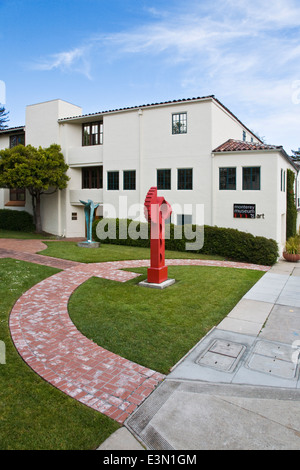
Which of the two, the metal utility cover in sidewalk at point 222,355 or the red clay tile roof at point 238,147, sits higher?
the red clay tile roof at point 238,147

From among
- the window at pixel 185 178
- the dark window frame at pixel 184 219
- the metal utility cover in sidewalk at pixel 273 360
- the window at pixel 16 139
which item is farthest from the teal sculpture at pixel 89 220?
the metal utility cover in sidewalk at pixel 273 360

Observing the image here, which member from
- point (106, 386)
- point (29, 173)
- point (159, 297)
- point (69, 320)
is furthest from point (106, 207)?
point (106, 386)

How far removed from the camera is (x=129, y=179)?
2088 centimetres

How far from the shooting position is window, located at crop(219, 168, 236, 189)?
58.7ft

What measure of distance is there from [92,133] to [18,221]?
836 cm

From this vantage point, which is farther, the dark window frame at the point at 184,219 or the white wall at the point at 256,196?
the dark window frame at the point at 184,219

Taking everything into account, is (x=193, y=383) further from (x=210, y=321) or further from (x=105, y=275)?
(x=105, y=275)

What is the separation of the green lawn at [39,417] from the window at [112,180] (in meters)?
16.5

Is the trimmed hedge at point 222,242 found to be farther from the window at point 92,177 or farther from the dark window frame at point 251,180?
the window at point 92,177

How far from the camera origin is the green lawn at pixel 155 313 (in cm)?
627

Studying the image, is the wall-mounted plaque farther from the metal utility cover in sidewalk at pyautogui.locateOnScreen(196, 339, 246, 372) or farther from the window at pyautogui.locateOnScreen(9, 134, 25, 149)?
the window at pyautogui.locateOnScreen(9, 134, 25, 149)

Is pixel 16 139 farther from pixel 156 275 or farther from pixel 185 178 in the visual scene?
pixel 156 275

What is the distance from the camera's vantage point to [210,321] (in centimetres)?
771

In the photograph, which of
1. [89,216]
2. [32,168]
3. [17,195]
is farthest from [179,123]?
[17,195]
